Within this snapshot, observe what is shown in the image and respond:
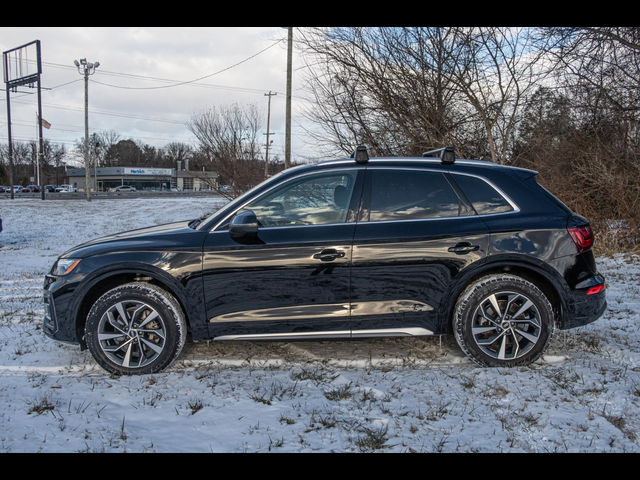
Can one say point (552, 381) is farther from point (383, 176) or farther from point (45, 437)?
point (45, 437)

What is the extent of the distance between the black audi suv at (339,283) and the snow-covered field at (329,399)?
0.32 m

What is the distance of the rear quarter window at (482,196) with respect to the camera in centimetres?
403

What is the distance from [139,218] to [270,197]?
2176cm

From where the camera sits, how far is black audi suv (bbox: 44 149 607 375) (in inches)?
152

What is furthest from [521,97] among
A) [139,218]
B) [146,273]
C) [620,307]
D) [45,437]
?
[139,218]

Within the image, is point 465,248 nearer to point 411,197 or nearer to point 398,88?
point 411,197

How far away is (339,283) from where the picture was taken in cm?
386

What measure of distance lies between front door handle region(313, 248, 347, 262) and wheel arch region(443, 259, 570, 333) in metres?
0.97

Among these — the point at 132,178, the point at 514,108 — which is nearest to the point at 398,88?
the point at 514,108

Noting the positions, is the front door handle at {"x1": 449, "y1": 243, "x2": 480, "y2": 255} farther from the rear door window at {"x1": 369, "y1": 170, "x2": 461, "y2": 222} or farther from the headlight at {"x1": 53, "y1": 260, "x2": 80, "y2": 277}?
the headlight at {"x1": 53, "y1": 260, "x2": 80, "y2": 277}

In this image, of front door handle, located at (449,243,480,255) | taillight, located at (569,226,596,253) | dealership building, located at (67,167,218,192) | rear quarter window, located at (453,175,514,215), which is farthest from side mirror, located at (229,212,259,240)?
dealership building, located at (67,167,218,192)

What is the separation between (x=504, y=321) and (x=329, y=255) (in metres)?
1.52

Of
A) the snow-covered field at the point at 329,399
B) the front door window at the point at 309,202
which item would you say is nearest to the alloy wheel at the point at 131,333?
the snow-covered field at the point at 329,399

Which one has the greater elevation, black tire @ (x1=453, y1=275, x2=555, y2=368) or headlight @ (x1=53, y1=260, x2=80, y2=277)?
headlight @ (x1=53, y1=260, x2=80, y2=277)
